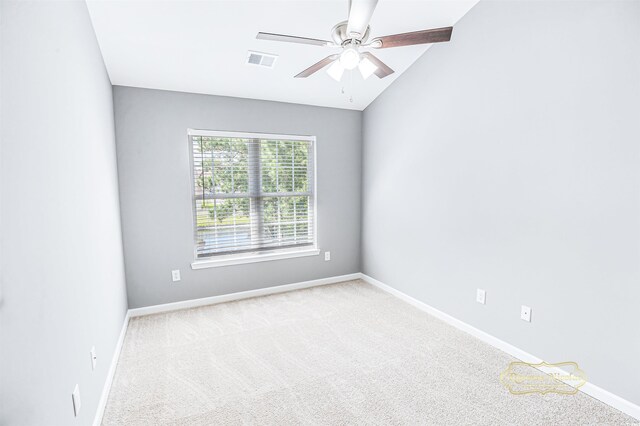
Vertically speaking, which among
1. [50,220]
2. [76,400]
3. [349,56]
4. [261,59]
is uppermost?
[261,59]

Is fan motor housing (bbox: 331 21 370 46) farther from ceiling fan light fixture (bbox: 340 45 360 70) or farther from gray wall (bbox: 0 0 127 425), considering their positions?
gray wall (bbox: 0 0 127 425)

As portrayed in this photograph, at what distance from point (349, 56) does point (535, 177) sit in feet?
5.03

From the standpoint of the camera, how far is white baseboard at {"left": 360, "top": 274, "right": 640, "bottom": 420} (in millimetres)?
1837

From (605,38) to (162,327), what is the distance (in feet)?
12.8

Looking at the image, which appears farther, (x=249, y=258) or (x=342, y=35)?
(x=249, y=258)

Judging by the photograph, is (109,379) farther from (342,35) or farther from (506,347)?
(506,347)

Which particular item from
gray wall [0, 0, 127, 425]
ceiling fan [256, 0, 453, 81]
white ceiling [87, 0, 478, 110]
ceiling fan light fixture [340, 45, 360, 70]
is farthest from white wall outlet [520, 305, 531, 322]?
gray wall [0, 0, 127, 425]

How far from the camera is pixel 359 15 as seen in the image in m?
1.63

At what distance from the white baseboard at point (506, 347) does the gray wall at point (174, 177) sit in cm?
119

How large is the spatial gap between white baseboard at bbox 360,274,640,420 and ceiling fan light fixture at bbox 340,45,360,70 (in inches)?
92.9

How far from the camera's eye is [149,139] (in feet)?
10.2

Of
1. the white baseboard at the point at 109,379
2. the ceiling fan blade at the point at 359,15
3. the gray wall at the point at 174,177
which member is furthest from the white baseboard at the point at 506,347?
the white baseboard at the point at 109,379

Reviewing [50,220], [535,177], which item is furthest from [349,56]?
[50,220]

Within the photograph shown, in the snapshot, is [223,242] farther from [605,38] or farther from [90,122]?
[605,38]
